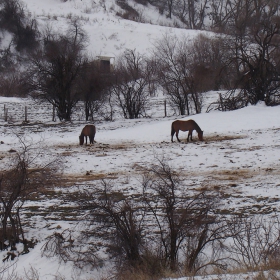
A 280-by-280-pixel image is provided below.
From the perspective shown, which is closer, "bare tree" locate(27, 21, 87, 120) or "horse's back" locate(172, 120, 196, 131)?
"horse's back" locate(172, 120, 196, 131)

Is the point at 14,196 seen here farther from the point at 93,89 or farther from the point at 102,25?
the point at 102,25

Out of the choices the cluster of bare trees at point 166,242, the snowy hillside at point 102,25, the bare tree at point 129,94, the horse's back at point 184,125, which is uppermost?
the snowy hillside at point 102,25

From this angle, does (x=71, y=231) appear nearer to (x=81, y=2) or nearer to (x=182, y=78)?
(x=182, y=78)

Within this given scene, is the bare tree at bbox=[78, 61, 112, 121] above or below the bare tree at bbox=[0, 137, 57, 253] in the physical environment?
above

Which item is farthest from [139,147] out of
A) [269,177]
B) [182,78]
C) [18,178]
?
[182,78]

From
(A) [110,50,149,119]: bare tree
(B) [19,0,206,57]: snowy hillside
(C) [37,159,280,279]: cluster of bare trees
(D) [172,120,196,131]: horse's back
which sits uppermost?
(B) [19,0,206,57]: snowy hillside

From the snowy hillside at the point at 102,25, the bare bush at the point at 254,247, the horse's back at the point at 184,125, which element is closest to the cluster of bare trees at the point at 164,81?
the horse's back at the point at 184,125

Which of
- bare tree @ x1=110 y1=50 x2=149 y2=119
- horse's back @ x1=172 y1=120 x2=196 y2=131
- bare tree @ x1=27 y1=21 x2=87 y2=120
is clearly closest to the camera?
horse's back @ x1=172 y1=120 x2=196 y2=131

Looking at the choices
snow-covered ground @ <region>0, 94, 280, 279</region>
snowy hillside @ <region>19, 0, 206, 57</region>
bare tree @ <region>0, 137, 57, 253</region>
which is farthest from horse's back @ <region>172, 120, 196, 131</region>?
snowy hillside @ <region>19, 0, 206, 57</region>

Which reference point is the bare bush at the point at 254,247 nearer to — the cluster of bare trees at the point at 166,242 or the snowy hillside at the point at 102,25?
the cluster of bare trees at the point at 166,242

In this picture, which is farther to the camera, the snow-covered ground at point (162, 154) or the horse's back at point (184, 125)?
the horse's back at point (184, 125)

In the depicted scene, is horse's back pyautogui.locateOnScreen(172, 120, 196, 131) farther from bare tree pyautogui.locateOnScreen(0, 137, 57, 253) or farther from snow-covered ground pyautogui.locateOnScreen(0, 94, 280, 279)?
bare tree pyautogui.locateOnScreen(0, 137, 57, 253)

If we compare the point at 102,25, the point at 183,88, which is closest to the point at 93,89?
the point at 183,88

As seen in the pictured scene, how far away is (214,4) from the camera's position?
63688 millimetres
